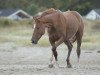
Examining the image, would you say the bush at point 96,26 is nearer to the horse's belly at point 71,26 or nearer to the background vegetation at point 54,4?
the background vegetation at point 54,4

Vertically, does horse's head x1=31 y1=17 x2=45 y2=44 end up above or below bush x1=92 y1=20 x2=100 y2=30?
above

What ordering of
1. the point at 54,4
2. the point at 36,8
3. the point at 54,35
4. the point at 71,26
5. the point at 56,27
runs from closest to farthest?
the point at 56,27 → the point at 54,35 → the point at 71,26 → the point at 54,4 → the point at 36,8

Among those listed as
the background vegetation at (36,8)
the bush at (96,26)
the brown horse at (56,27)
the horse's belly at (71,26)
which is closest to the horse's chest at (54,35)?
the brown horse at (56,27)

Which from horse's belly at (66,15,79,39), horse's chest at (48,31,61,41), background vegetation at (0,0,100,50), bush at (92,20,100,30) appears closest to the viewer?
horse's chest at (48,31,61,41)

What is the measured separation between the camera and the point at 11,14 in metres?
112

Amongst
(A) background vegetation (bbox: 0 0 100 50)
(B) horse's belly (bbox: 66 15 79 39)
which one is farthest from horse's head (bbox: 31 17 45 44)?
(A) background vegetation (bbox: 0 0 100 50)

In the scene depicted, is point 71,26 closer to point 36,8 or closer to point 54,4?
point 54,4

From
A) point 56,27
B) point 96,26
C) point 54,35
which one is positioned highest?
point 56,27

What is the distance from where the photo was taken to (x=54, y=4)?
114812 millimetres

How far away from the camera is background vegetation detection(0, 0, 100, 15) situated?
10700 centimetres

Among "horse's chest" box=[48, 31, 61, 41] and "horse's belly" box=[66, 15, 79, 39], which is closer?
"horse's chest" box=[48, 31, 61, 41]

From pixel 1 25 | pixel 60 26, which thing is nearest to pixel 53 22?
pixel 60 26

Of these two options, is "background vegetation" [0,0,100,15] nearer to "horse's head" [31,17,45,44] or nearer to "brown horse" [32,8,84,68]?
"brown horse" [32,8,84,68]

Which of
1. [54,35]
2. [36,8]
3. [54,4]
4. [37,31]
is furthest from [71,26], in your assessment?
[36,8]
